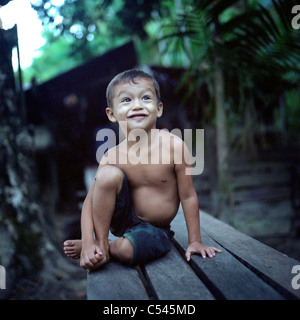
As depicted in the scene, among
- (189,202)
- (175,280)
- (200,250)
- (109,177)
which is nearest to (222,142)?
(189,202)

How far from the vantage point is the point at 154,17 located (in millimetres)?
3611

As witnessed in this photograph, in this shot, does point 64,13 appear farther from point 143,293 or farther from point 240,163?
point 240,163

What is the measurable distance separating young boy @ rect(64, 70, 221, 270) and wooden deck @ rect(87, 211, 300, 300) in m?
0.06

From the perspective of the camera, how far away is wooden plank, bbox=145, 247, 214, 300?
3.04 feet

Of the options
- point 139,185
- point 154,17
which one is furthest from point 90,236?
point 154,17

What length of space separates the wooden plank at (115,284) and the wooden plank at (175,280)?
0.06 metres

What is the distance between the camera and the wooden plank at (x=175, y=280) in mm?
928

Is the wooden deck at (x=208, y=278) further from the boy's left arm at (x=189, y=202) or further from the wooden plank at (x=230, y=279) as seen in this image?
the boy's left arm at (x=189, y=202)

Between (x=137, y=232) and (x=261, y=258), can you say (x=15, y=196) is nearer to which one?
(x=137, y=232)

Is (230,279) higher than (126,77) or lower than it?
lower

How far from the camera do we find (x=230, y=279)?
1.00 metres

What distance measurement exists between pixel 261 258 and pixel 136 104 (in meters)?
0.79

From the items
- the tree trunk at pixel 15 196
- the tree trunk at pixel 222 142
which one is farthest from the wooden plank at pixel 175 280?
the tree trunk at pixel 15 196
